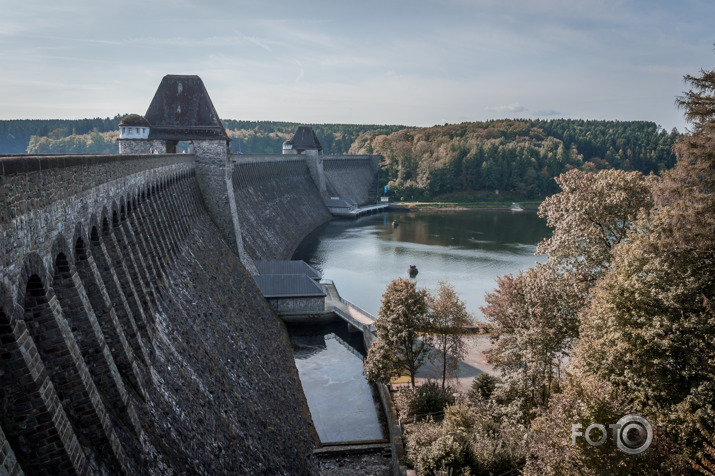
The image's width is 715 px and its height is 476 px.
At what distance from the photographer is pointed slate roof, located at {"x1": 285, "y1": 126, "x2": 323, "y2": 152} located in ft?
290

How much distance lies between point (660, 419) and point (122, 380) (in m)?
11.9

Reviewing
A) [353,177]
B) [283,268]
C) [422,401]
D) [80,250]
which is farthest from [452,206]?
[80,250]

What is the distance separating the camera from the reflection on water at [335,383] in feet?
74.9

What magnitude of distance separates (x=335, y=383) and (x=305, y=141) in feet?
216

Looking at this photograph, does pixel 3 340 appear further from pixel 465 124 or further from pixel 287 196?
pixel 465 124

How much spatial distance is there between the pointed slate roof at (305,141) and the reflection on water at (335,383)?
58110 millimetres

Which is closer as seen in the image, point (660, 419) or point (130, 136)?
point (660, 419)

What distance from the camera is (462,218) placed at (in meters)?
92.3

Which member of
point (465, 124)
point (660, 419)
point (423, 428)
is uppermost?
point (465, 124)

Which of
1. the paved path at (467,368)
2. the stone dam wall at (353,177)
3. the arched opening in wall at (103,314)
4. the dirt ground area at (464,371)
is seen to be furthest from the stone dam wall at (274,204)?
the arched opening in wall at (103,314)


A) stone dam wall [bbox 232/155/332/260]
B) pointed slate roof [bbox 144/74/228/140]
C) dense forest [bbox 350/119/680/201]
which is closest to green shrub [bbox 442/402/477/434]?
pointed slate roof [bbox 144/74/228/140]

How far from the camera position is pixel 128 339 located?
12.6 meters

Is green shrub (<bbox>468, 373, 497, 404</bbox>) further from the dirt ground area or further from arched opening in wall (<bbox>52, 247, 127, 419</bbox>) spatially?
arched opening in wall (<bbox>52, 247, 127, 419</bbox>)

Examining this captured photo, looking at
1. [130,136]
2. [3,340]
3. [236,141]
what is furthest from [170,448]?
[236,141]
